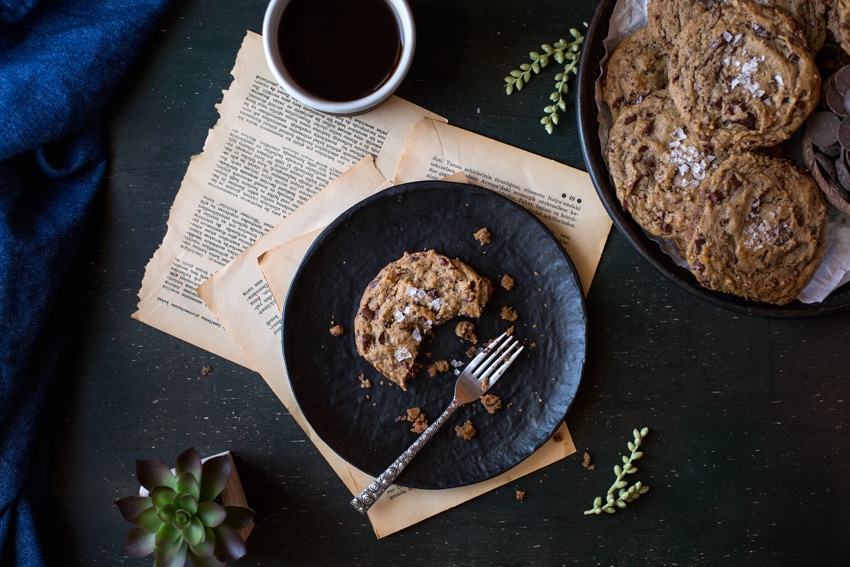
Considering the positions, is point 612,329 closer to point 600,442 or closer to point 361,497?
point 600,442

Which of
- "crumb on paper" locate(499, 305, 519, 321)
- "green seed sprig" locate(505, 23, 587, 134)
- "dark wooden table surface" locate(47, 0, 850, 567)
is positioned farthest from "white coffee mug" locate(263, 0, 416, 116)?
"crumb on paper" locate(499, 305, 519, 321)

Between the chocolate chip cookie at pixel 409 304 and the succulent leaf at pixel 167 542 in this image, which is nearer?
the succulent leaf at pixel 167 542

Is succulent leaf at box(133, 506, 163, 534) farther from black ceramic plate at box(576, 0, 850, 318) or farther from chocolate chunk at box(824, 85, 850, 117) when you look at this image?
chocolate chunk at box(824, 85, 850, 117)

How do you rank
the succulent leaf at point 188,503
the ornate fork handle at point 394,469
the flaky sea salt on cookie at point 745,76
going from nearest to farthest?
the flaky sea salt on cookie at point 745,76 → the succulent leaf at point 188,503 → the ornate fork handle at point 394,469

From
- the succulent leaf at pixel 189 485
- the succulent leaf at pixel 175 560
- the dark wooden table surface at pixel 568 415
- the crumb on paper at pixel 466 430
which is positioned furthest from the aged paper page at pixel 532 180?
the succulent leaf at pixel 175 560

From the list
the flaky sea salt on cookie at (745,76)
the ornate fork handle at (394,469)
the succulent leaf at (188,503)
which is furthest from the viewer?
the ornate fork handle at (394,469)

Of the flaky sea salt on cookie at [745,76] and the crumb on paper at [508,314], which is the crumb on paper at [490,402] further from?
the flaky sea salt on cookie at [745,76]

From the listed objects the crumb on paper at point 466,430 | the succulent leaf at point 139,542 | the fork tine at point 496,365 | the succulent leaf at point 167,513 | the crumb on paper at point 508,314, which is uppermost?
the crumb on paper at point 508,314

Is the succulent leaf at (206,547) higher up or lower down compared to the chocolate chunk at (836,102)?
lower down
